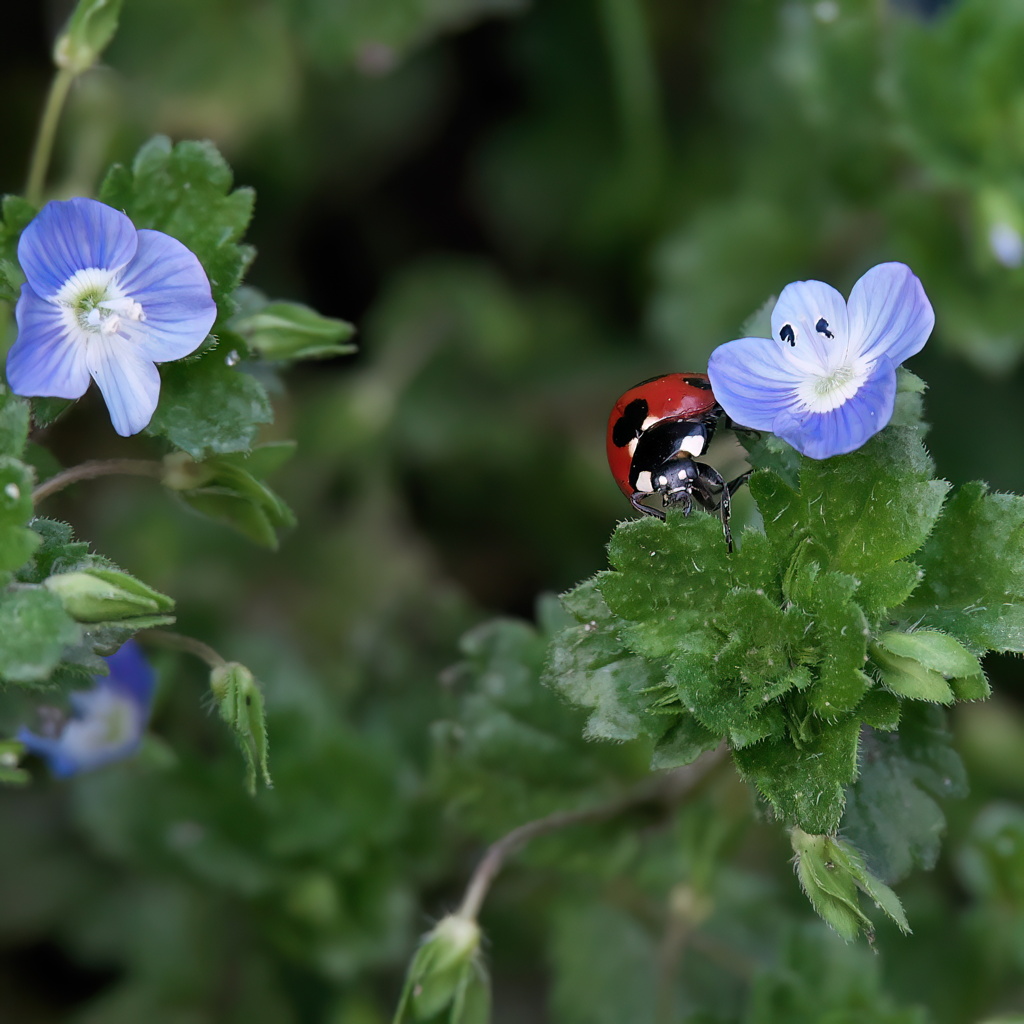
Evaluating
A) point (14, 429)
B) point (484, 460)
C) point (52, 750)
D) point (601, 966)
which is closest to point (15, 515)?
point (14, 429)

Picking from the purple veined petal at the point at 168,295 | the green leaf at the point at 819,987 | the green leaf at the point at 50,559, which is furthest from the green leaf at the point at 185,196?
the green leaf at the point at 819,987

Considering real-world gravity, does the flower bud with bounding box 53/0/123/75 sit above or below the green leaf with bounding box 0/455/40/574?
above

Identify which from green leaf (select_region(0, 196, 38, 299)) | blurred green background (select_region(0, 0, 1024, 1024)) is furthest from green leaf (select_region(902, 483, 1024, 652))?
green leaf (select_region(0, 196, 38, 299))

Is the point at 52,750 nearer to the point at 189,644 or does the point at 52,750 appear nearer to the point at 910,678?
the point at 189,644

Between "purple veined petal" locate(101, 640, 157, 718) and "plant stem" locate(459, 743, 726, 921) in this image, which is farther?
"purple veined petal" locate(101, 640, 157, 718)

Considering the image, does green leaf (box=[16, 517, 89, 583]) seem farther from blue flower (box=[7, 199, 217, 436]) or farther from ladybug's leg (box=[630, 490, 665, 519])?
ladybug's leg (box=[630, 490, 665, 519])

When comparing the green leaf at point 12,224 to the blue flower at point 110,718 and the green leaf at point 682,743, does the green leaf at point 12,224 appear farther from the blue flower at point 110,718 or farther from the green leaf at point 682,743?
the green leaf at point 682,743
